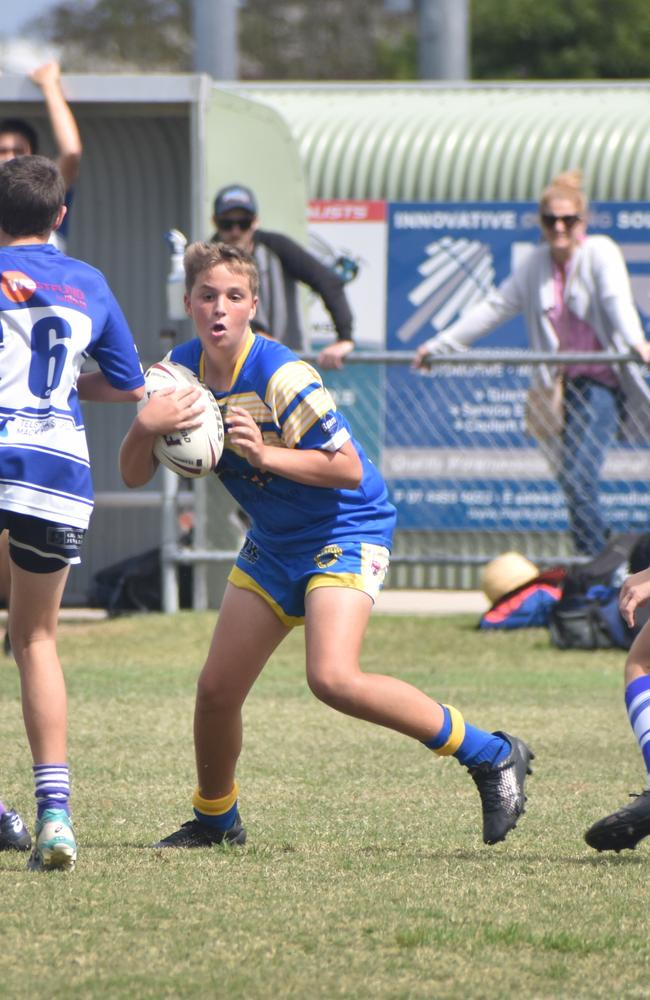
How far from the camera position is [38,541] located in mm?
4820

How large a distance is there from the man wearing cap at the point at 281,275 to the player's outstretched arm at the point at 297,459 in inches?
189

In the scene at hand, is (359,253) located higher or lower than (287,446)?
lower

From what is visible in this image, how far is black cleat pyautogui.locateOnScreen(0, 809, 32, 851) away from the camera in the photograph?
5.07 meters

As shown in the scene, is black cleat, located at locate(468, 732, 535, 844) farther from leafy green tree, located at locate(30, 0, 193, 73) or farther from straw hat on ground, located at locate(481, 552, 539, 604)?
leafy green tree, located at locate(30, 0, 193, 73)

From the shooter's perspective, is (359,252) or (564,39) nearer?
(359,252)

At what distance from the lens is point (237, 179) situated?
36.3ft

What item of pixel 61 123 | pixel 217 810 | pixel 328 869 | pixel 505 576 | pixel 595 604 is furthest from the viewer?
pixel 505 576

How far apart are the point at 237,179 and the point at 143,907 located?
293 inches

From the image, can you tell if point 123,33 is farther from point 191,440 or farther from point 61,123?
point 191,440

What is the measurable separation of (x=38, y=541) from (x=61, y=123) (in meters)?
4.79

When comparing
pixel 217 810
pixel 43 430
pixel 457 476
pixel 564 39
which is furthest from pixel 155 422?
pixel 564 39

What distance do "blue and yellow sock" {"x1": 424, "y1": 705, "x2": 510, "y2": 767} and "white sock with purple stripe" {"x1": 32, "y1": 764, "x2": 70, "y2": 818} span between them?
106cm

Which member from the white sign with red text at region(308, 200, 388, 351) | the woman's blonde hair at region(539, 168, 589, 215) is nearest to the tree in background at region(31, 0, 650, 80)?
the white sign with red text at region(308, 200, 388, 351)

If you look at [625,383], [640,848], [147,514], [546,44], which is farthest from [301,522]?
[546,44]
